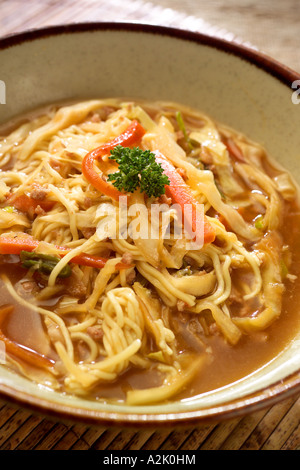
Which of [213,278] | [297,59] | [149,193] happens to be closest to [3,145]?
[149,193]

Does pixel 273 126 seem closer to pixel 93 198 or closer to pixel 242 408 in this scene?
pixel 93 198

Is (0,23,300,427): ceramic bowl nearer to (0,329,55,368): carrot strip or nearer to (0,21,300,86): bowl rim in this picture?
(0,21,300,86): bowl rim

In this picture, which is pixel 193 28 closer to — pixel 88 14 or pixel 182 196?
pixel 88 14

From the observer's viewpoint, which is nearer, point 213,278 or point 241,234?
point 213,278

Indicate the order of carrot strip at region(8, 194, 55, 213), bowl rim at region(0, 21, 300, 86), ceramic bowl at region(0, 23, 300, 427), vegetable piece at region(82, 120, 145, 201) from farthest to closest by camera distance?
ceramic bowl at region(0, 23, 300, 427) < bowl rim at region(0, 21, 300, 86) < carrot strip at region(8, 194, 55, 213) < vegetable piece at region(82, 120, 145, 201)

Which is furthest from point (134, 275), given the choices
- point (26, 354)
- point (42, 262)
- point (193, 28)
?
point (193, 28)

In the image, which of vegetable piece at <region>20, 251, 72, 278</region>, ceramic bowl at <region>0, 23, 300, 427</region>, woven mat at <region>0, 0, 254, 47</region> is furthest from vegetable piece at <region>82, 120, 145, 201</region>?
woven mat at <region>0, 0, 254, 47</region>
